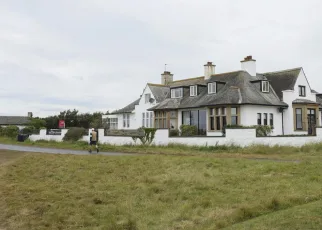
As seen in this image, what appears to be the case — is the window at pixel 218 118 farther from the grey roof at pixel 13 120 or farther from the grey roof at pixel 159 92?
the grey roof at pixel 13 120

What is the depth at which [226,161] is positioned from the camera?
17.9m

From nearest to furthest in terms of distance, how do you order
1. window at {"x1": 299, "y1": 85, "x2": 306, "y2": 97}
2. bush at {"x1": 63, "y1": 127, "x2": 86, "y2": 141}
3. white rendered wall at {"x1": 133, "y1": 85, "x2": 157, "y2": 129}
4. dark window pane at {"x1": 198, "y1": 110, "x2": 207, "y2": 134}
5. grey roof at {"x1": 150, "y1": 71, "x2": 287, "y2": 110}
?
grey roof at {"x1": 150, "y1": 71, "x2": 287, "y2": 110} → dark window pane at {"x1": 198, "y1": 110, "x2": 207, "y2": 134} → window at {"x1": 299, "y1": 85, "x2": 306, "y2": 97} → bush at {"x1": 63, "y1": 127, "x2": 86, "y2": 141} → white rendered wall at {"x1": 133, "y1": 85, "x2": 157, "y2": 129}

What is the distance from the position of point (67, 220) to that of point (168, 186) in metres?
4.28

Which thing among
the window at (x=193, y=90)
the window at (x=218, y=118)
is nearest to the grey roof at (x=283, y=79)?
the window at (x=218, y=118)

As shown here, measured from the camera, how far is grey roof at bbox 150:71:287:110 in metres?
32.2

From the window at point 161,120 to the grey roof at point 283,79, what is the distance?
11.5 meters

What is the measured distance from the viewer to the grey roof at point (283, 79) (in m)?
34.9

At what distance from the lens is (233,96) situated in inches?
1283

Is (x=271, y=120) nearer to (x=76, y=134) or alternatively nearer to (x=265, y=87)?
(x=265, y=87)

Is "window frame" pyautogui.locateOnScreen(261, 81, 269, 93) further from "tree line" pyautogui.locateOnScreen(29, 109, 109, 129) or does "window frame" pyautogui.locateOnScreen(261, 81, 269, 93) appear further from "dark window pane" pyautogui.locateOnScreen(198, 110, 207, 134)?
"tree line" pyautogui.locateOnScreen(29, 109, 109, 129)

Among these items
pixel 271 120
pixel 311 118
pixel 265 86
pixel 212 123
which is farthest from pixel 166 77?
pixel 311 118

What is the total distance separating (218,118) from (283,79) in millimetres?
8595

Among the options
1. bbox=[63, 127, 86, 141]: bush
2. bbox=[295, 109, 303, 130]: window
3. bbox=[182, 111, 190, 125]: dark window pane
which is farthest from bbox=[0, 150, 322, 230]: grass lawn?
bbox=[295, 109, 303, 130]: window

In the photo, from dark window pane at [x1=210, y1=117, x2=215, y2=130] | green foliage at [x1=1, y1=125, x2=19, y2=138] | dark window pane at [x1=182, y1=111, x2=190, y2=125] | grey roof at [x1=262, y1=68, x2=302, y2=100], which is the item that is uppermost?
grey roof at [x1=262, y1=68, x2=302, y2=100]
